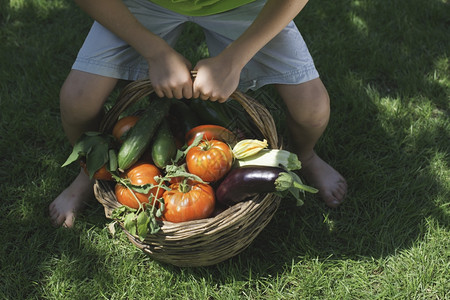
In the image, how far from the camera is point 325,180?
2.22 metres

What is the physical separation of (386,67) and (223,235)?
1.72m

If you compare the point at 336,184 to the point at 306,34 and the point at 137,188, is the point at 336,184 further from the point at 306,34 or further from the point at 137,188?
the point at 306,34

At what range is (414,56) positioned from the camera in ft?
9.45

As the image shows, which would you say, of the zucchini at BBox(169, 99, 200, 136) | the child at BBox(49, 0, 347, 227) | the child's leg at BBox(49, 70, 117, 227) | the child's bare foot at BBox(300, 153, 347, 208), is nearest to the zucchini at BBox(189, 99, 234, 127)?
the zucchini at BBox(169, 99, 200, 136)

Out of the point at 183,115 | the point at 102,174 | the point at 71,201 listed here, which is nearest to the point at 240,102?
the point at 183,115

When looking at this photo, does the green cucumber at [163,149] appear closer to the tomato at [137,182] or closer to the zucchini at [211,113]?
the tomato at [137,182]

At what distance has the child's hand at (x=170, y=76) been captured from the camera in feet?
5.67

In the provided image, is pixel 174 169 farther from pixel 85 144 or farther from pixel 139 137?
pixel 85 144

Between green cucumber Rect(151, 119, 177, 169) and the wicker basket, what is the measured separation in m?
0.19

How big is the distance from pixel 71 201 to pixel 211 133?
31.0 inches

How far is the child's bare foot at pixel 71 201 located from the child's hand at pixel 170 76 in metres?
0.70

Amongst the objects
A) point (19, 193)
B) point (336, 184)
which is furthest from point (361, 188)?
point (19, 193)

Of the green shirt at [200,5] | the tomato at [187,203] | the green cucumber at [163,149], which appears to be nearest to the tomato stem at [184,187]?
the tomato at [187,203]

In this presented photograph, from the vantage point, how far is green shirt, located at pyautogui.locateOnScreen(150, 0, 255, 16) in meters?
1.90
